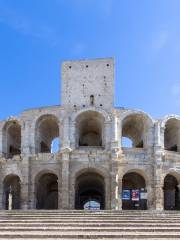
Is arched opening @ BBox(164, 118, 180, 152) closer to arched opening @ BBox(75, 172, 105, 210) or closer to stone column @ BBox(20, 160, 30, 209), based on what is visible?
arched opening @ BBox(75, 172, 105, 210)

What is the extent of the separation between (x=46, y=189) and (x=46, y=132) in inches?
212

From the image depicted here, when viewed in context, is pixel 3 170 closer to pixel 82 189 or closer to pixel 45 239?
pixel 82 189

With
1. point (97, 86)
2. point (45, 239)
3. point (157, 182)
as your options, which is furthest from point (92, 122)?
point (45, 239)

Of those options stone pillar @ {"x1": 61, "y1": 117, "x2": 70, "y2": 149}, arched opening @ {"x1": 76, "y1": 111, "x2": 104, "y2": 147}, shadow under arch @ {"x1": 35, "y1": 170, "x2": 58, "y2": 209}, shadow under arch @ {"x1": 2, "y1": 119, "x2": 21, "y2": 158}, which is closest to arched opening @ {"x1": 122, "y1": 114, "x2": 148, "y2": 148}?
arched opening @ {"x1": 76, "y1": 111, "x2": 104, "y2": 147}

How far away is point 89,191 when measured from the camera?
129ft

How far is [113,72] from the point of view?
3231 cm

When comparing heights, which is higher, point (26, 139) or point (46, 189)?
point (26, 139)

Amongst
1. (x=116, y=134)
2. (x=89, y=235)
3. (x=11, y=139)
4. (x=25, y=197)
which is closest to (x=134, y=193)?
(x=116, y=134)

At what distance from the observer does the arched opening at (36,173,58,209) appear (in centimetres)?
3158

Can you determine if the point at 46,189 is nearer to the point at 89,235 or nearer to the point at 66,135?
the point at 66,135

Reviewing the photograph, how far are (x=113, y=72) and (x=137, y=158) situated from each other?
7958 mm

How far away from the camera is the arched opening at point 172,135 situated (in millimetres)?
31697

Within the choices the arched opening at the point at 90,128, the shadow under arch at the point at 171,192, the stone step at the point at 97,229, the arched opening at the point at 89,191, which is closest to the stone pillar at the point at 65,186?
the arched opening at the point at 89,191

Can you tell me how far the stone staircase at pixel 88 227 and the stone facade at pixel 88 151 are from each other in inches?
433
